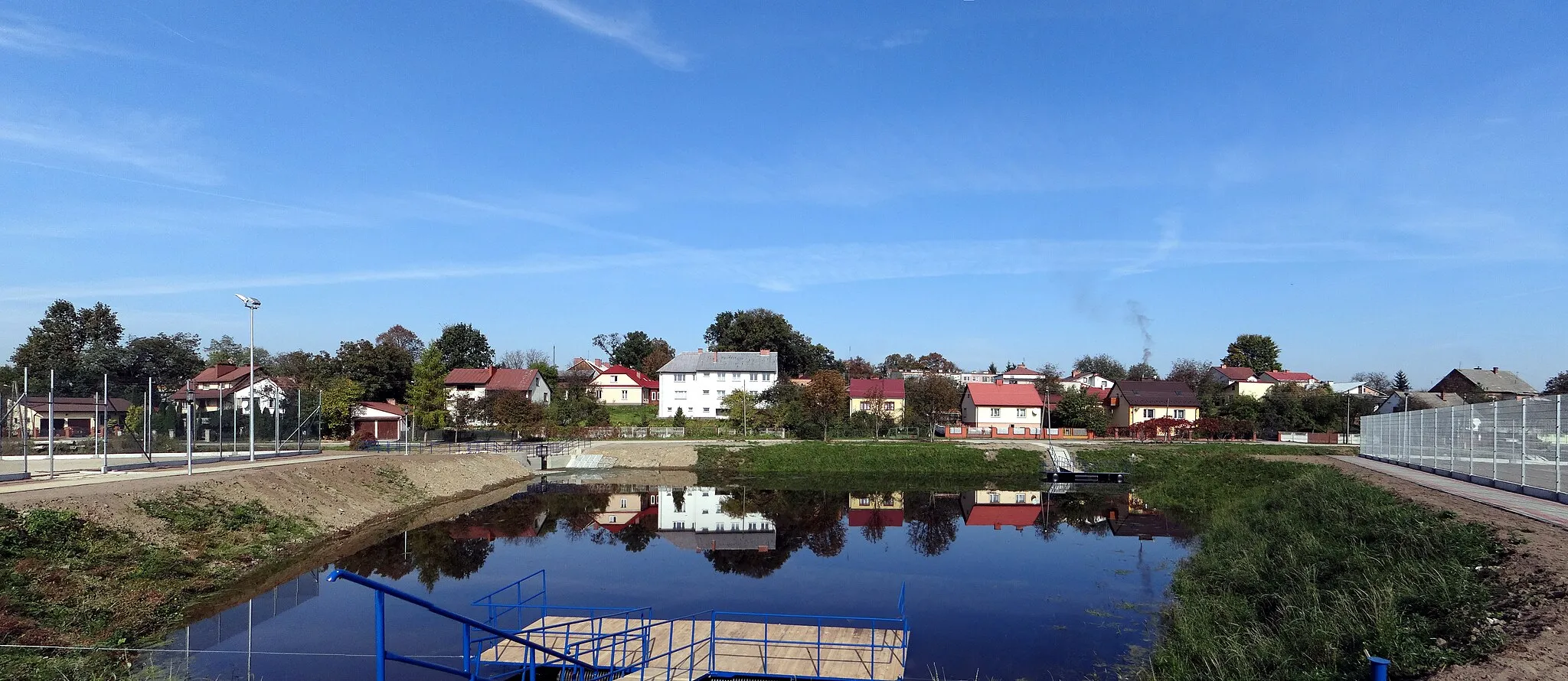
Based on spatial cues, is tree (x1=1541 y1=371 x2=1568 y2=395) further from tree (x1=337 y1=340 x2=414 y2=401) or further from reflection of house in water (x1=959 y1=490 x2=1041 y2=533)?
tree (x1=337 y1=340 x2=414 y2=401)

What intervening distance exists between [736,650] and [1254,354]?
129366 millimetres

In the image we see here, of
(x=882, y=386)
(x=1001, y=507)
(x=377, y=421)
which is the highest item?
(x=882, y=386)

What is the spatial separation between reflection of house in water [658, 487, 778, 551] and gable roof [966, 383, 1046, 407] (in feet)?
122

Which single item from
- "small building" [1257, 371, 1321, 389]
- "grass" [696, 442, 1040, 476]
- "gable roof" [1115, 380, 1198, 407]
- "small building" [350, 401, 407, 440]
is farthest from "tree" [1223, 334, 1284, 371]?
"small building" [350, 401, 407, 440]

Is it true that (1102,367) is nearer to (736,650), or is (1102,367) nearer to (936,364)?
(936,364)

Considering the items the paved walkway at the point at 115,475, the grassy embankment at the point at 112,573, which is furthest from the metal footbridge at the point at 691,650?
the paved walkway at the point at 115,475

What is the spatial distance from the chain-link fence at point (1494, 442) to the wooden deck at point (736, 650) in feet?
54.8

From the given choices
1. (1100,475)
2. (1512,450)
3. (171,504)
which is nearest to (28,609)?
(171,504)

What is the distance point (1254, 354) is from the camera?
122625mm

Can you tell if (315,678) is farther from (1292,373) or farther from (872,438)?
(1292,373)

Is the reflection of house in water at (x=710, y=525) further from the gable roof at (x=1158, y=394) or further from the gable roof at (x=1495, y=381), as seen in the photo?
the gable roof at (x=1495, y=381)

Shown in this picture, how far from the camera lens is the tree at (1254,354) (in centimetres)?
12050

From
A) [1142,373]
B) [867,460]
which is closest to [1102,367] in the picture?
[1142,373]

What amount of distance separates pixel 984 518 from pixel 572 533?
17160 mm
